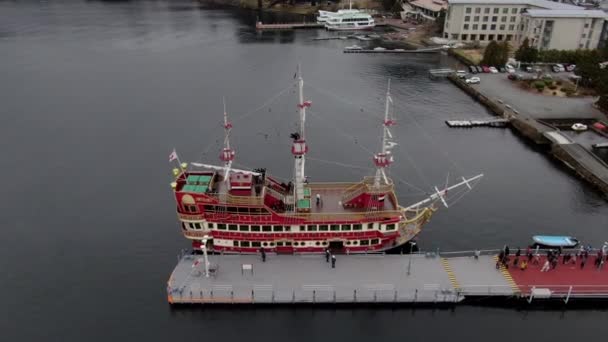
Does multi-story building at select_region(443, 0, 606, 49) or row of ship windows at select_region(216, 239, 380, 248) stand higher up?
multi-story building at select_region(443, 0, 606, 49)

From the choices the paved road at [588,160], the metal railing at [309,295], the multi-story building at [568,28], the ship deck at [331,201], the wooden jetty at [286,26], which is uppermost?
the multi-story building at [568,28]

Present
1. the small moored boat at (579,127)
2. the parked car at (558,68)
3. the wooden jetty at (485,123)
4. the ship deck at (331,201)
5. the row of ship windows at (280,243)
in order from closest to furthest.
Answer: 1. the row of ship windows at (280,243)
2. the ship deck at (331,201)
3. the small moored boat at (579,127)
4. the wooden jetty at (485,123)
5. the parked car at (558,68)

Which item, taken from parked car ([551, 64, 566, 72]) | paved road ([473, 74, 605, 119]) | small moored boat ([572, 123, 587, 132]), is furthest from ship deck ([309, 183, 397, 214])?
parked car ([551, 64, 566, 72])

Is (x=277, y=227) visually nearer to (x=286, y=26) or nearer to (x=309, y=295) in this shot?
(x=309, y=295)

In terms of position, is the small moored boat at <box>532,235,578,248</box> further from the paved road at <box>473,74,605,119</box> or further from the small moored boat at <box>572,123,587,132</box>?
the paved road at <box>473,74,605,119</box>

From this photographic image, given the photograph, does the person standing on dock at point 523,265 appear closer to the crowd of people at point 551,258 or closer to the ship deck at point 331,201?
the crowd of people at point 551,258

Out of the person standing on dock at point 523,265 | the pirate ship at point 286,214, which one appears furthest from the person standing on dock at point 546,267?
the pirate ship at point 286,214

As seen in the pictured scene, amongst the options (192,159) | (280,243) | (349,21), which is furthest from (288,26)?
(280,243)
